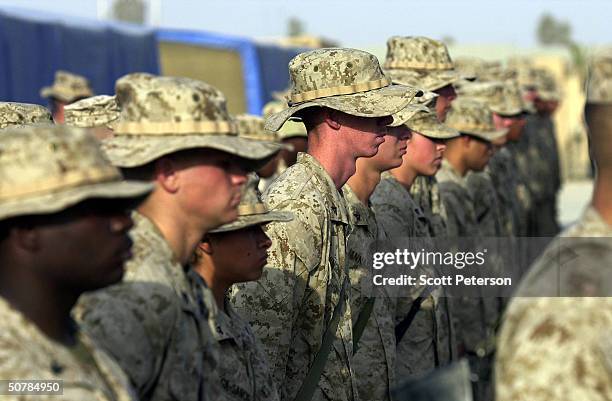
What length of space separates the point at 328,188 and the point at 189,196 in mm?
1974

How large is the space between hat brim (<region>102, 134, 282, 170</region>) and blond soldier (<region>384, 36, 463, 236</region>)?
16.1ft

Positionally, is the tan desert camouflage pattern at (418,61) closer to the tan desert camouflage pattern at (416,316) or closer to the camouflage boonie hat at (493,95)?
the tan desert camouflage pattern at (416,316)

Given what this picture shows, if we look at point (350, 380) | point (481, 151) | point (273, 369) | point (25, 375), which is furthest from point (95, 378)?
point (481, 151)

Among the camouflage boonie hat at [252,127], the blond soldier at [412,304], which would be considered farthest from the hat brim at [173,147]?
the camouflage boonie hat at [252,127]

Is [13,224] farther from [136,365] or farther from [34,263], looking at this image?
[136,365]

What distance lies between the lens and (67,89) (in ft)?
45.7

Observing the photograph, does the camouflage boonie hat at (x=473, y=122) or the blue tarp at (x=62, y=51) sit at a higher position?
the blue tarp at (x=62, y=51)

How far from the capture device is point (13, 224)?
11.8ft

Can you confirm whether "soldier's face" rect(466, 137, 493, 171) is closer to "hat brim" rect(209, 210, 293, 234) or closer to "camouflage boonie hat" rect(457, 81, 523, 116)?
"camouflage boonie hat" rect(457, 81, 523, 116)

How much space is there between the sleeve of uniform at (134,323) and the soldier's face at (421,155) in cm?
444

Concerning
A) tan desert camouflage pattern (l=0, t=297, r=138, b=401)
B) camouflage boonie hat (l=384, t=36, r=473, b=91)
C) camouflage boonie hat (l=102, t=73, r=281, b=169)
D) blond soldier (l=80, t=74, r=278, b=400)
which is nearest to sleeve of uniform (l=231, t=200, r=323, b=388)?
blond soldier (l=80, t=74, r=278, b=400)

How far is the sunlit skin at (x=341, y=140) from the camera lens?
635cm

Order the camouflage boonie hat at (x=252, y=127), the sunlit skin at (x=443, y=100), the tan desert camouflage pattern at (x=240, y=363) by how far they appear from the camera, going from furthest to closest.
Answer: the camouflage boonie hat at (x=252, y=127), the sunlit skin at (x=443, y=100), the tan desert camouflage pattern at (x=240, y=363)

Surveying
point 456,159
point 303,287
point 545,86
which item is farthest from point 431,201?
point 545,86
